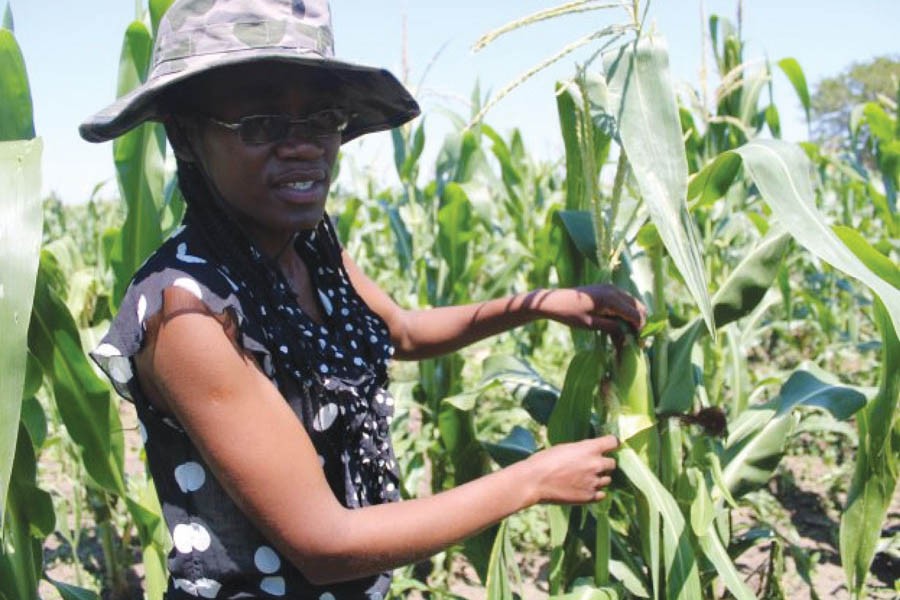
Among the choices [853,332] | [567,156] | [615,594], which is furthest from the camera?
[853,332]

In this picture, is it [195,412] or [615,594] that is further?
[615,594]

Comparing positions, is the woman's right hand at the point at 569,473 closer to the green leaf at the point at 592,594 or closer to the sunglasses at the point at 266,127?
the green leaf at the point at 592,594

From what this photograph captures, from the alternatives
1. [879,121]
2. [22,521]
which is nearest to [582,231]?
[22,521]

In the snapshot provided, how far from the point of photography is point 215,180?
1.24m

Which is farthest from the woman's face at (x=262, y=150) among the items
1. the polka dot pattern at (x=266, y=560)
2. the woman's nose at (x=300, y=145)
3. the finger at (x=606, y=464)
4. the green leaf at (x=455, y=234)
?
the green leaf at (x=455, y=234)

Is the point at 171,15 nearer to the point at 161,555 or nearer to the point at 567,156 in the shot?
the point at 567,156

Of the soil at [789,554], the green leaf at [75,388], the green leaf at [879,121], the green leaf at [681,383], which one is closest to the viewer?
the green leaf at [75,388]

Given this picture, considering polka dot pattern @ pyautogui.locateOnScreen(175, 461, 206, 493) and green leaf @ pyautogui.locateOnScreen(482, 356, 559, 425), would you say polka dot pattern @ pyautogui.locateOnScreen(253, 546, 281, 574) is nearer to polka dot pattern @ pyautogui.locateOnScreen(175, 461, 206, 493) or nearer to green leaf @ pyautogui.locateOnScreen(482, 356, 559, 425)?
polka dot pattern @ pyautogui.locateOnScreen(175, 461, 206, 493)

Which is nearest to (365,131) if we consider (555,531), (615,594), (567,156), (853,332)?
(567,156)

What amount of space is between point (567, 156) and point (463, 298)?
1424mm

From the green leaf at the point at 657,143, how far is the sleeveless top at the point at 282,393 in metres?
0.53

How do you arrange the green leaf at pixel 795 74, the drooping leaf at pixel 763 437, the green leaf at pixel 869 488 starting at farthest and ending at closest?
the green leaf at pixel 795 74 < the drooping leaf at pixel 763 437 < the green leaf at pixel 869 488

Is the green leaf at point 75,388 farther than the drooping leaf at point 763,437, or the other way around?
the drooping leaf at point 763,437

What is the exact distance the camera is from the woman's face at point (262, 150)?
1209 millimetres
